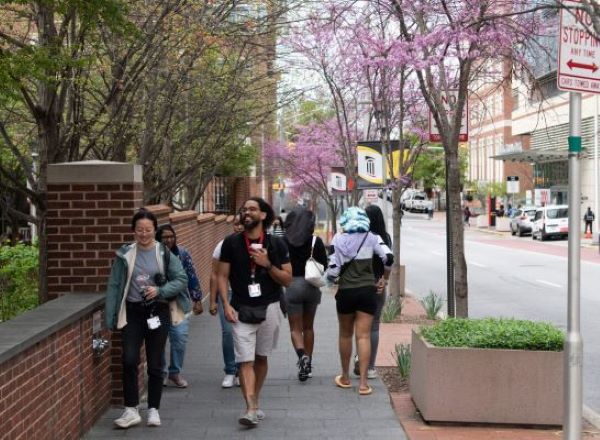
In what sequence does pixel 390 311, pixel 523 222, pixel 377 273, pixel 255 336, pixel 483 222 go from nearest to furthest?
pixel 255 336
pixel 377 273
pixel 390 311
pixel 523 222
pixel 483 222

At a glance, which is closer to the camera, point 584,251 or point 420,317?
point 420,317

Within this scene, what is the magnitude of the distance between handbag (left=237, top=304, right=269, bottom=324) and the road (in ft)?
12.1

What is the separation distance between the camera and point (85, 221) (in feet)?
25.3

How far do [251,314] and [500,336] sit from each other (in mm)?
1942

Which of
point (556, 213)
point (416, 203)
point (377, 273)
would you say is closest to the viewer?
point (377, 273)

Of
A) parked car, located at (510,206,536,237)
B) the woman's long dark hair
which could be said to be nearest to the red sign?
the woman's long dark hair

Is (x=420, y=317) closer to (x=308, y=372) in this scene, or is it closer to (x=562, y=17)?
(x=308, y=372)

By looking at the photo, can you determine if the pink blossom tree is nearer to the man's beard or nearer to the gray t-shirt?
the man's beard

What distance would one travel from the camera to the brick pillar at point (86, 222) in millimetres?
7672

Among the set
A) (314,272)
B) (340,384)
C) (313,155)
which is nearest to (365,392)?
(340,384)

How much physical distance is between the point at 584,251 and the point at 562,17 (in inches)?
1284

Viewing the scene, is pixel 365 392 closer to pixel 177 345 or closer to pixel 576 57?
pixel 177 345

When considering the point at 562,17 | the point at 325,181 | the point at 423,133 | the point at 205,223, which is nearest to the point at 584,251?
the point at 325,181

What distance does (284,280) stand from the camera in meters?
7.23
